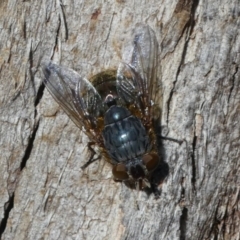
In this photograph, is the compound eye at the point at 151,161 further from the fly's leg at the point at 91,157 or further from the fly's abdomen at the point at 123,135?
the fly's leg at the point at 91,157

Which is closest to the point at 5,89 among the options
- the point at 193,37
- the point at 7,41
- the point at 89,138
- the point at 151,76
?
the point at 7,41

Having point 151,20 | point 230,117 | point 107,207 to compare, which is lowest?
point 107,207

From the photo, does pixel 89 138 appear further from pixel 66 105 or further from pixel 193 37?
pixel 193 37

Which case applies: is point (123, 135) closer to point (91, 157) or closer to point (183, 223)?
point (91, 157)

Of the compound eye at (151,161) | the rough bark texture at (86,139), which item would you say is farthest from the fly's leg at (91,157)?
the compound eye at (151,161)

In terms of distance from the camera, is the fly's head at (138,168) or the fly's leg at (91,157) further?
the fly's leg at (91,157)
